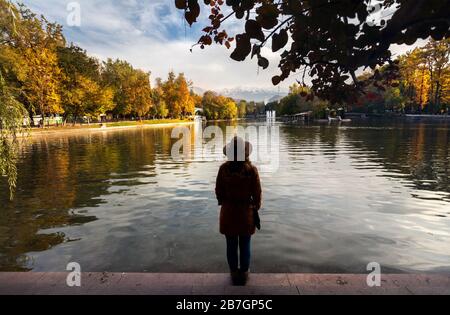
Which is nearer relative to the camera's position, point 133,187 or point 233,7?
point 233,7

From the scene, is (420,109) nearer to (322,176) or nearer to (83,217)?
(322,176)

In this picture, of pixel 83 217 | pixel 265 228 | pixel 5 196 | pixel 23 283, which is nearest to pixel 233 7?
pixel 23 283

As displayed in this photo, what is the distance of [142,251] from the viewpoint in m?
6.81

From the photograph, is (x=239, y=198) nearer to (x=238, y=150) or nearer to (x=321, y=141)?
(x=238, y=150)

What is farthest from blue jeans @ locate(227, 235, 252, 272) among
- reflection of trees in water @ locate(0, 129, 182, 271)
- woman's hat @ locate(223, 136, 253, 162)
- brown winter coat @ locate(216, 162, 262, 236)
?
reflection of trees in water @ locate(0, 129, 182, 271)

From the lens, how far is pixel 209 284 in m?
4.30

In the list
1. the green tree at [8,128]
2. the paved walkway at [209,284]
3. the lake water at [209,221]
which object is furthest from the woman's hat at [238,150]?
the green tree at [8,128]

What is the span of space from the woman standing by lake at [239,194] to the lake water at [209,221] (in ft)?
5.80

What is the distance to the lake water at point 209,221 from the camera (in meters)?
6.33

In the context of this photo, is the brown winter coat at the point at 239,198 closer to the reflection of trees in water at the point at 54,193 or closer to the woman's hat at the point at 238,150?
the woman's hat at the point at 238,150

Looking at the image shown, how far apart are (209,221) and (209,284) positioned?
4.51 metres

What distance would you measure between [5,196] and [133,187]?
4720 millimetres

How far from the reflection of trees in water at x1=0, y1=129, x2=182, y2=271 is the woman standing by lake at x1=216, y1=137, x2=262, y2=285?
14.9ft
